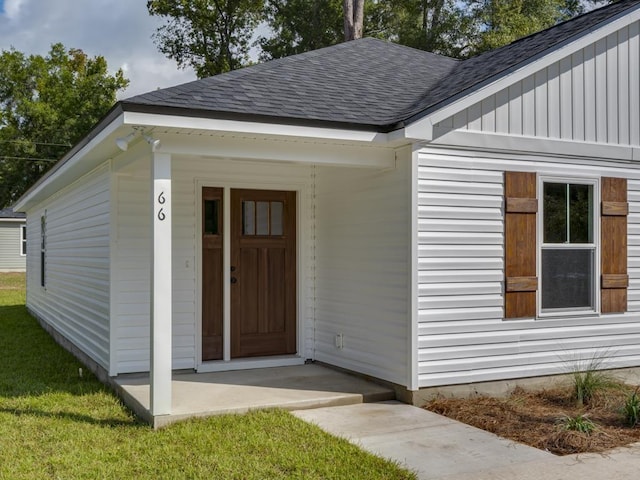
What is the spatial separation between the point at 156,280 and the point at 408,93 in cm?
361

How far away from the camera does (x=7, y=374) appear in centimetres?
759

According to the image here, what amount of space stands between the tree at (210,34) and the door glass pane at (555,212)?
19587 millimetres

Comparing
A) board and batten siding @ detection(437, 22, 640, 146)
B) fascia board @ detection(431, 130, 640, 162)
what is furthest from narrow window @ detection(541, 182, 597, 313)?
board and batten siding @ detection(437, 22, 640, 146)

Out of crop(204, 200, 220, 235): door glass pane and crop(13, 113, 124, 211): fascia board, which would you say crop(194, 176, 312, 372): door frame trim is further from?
crop(13, 113, 124, 211): fascia board

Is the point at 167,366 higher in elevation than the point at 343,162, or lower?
lower

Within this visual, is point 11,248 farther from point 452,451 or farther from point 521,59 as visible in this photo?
point 452,451

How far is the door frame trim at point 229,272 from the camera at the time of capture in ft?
24.1

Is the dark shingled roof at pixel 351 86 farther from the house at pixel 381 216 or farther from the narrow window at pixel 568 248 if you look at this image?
the narrow window at pixel 568 248

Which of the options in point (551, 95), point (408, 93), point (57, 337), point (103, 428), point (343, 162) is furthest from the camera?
point (57, 337)

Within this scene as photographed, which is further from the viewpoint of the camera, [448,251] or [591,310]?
[591,310]

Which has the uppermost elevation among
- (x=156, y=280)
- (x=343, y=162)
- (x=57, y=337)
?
(x=343, y=162)

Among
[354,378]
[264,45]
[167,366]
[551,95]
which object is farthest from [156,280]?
[264,45]

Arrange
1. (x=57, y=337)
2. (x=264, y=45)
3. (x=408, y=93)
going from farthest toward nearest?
(x=264, y=45)
(x=57, y=337)
(x=408, y=93)

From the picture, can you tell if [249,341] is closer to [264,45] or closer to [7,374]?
[7,374]
